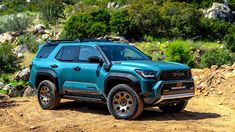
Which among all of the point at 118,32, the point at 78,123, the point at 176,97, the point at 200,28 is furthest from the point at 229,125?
the point at 200,28

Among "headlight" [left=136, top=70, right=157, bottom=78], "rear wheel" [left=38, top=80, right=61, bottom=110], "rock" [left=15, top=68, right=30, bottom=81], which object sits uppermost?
"headlight" [left=136, top=70, right=157, bottom=78]

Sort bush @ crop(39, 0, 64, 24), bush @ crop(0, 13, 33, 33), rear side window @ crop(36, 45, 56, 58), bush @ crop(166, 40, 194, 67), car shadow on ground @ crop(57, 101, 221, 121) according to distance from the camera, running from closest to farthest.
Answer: car shadow on ground @ crop(57, 101, 221, 121)
rear side window @ crop(36, 45, 56, 58)
bush @ crop(166, 40, 194, 67)
bush @ crop(0, 13, 33, 33)
bush @ crop(39, 0, 64, 24)

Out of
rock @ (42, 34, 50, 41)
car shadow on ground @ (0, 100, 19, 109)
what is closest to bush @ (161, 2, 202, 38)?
rock @ (42, 34, 50, 41)

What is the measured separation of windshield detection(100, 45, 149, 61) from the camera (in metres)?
10.6

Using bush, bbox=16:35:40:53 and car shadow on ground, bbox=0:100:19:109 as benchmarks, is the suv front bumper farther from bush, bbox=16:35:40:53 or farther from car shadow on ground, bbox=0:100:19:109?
bush, bbox=16:35:40:53

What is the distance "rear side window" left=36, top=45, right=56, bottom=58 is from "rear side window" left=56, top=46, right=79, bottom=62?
1.41 feet

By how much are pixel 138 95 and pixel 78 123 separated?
1.42 meters

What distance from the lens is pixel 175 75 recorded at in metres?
10.0

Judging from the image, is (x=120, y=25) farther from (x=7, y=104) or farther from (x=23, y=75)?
(x=7, y=104)

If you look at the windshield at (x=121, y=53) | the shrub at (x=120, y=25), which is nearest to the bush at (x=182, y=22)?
the shrub at (x=120, y=25)

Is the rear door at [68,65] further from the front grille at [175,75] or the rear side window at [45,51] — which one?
the front grille at [175,75]

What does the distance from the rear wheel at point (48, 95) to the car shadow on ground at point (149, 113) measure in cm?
43

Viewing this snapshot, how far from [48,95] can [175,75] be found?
11.6ft

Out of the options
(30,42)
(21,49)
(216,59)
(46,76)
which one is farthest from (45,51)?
(21,49)
